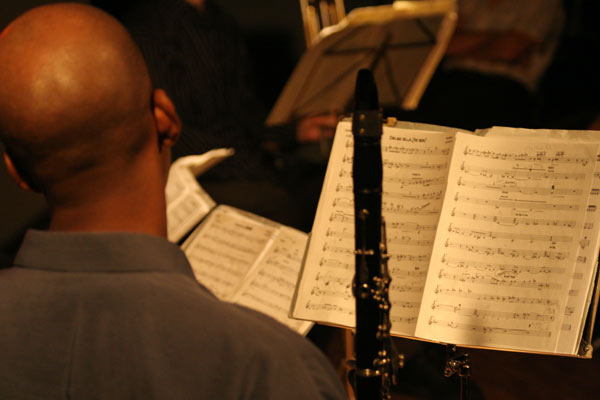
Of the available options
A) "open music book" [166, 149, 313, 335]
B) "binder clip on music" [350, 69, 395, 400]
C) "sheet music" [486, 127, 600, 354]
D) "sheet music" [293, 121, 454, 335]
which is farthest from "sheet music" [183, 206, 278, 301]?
"sheet music" [486, 127, 600, 354]

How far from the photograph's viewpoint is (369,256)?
38.8 inches

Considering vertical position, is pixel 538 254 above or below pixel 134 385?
above

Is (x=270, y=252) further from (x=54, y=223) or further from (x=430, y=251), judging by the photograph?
(x=54, y=223)

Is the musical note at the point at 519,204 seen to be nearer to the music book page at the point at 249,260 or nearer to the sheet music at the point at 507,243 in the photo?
the sheet music at the point at 507,243

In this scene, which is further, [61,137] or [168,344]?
[61,137]

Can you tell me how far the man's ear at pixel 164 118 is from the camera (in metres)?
0.94

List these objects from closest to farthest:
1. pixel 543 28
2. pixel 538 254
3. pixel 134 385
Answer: pixel 134 385 → pixel 538 254 → pixel 543 28

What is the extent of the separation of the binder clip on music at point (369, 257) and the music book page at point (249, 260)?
0.45 m

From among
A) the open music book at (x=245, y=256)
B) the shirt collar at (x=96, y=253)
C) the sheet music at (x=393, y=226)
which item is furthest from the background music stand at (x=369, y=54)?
the shirt collar at (x=96, y=253)

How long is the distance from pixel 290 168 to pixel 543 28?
1.68 m

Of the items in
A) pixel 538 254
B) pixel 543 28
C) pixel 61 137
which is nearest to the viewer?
pixel 61 137

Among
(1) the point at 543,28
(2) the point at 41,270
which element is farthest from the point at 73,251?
(1) the point at 543,28

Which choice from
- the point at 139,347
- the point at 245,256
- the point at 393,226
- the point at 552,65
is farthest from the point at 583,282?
the point at 552,65

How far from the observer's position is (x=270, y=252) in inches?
60.6
